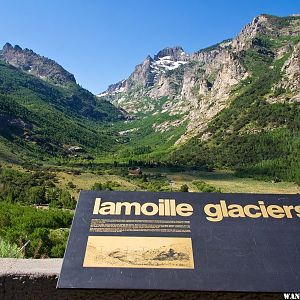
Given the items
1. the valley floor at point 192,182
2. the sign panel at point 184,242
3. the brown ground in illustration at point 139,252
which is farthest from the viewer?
the valley floor at point 192,182

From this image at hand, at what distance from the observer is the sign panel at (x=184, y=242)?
6.36 m

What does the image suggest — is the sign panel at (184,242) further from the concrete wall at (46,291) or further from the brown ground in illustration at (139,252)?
the concrete wall at (46,291)

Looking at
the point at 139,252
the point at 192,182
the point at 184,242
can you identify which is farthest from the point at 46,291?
the point at 192,182

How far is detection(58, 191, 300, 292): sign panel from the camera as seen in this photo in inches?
250

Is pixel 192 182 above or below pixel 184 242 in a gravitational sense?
above

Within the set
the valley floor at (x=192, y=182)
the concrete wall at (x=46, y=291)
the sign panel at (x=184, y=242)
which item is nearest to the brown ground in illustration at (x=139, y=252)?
the sign panel at (x=184, y=242)

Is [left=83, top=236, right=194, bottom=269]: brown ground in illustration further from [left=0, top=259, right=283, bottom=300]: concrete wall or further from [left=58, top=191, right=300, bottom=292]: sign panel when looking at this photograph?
[left=0, top=259, right=283, bottom=300]: concrete wall

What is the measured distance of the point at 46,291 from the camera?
7020 mm

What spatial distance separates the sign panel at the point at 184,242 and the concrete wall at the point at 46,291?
175 millimetres

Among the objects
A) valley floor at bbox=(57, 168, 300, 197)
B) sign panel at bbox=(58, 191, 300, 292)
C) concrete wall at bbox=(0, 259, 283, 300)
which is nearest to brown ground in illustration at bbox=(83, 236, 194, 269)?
sign panel at bbox=(58, 191, 300, 292)

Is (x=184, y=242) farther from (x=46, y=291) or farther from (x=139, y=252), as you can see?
(x=46, y=291)

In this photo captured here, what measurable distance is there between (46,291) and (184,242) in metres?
2.45

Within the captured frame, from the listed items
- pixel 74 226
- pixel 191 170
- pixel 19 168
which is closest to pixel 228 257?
pixel 74 226

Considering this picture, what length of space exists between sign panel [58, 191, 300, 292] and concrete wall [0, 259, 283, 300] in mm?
175
